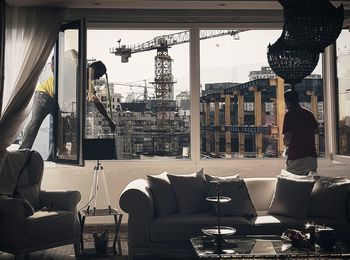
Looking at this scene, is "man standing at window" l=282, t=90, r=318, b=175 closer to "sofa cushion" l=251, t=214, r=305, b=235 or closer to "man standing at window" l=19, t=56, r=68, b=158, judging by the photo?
"sofa cushion" l=251, t=214, r=305, b=235

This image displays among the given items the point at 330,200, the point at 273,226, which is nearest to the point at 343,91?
the point at 330,200

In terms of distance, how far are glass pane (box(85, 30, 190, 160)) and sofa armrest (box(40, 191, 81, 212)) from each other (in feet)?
4.79

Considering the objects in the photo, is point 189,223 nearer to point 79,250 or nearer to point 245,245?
point 245,245

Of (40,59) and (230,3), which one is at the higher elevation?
(230,3)

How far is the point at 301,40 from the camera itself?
133 inches

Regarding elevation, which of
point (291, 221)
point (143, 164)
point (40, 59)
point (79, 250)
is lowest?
point (79, 250)

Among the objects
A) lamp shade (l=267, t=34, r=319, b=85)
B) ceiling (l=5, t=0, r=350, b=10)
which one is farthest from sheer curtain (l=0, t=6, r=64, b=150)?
lamp shade (l=267, t=34, r=319, b=85)

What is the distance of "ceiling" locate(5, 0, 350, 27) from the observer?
5.91 meters

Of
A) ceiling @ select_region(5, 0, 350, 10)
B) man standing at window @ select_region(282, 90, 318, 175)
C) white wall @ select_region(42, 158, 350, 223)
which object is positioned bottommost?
white wall @ select_region(42, 158, 350, 223)

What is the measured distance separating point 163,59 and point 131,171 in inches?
63.6

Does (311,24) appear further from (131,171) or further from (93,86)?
(93,86)

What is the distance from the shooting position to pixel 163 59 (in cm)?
648

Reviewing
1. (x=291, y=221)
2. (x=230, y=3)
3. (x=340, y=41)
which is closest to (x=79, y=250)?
(x=291, y=221)

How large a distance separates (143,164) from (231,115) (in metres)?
1.42
